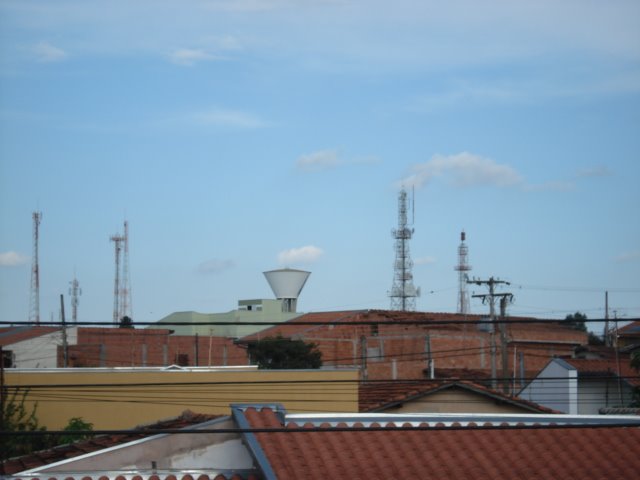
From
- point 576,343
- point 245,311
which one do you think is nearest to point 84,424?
point 245,311

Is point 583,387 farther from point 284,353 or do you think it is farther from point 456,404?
point 284,353

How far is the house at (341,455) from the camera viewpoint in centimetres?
1450

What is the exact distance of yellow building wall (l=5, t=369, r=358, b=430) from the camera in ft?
103

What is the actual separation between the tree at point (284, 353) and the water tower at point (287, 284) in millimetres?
6322

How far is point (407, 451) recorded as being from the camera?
15109mm

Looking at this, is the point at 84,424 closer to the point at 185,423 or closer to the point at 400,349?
the point at 185,423

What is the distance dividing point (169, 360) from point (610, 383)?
24.5m

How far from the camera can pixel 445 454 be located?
15.3 m

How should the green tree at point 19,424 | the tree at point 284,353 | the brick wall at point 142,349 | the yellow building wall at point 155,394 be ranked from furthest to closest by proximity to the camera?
the tree at point 284,353 → the brick wall at point 142,349 → the yellow building wall at point 155,394 → the green tree at point 19,424

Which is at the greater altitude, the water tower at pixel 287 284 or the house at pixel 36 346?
the water tower at pixel 287 284

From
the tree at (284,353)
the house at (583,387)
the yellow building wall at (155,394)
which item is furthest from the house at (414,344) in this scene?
the yellow building wall at (155,394)


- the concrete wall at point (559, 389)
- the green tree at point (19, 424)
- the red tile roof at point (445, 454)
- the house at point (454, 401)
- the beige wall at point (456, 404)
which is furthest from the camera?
the concrete wall at point (559, 389)

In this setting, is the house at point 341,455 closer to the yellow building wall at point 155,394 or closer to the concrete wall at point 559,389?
the yellow building wall at point 155,394

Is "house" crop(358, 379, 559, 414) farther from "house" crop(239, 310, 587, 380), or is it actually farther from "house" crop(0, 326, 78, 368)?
"house" crop(0, 326, 78, 368)
